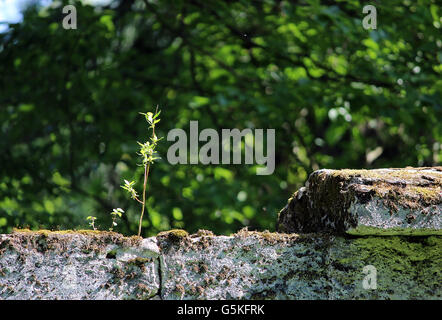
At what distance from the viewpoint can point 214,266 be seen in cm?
153

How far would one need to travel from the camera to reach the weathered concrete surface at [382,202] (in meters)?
1.53

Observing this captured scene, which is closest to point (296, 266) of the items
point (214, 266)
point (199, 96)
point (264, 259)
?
point (264, 259)

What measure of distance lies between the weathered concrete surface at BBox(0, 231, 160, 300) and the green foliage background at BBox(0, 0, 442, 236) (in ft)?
13.4

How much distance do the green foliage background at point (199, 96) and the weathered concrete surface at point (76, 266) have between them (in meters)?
4.10

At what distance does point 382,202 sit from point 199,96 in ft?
17.4

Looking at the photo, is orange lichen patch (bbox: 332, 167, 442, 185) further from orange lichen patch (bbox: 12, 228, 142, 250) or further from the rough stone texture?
orange lichen patch (bbox: 12, 228, 142, 250)

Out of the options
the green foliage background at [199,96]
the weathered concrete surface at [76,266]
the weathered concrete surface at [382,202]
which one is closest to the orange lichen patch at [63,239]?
the weathered concrete surface at [76,266]

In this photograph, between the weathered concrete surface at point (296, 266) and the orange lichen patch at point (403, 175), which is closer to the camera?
the weathered concrete surface at point (296, 266)

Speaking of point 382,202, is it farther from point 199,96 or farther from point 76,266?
point 199,96

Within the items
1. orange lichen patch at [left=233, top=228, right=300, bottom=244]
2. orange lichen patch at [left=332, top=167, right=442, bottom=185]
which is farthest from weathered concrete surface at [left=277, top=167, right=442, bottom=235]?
orange lichen patch at [left=233, top=228, right=300, bottom=244]

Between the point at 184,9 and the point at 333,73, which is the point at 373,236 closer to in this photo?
the point at 333,73

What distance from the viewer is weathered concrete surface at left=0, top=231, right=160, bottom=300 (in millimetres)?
1447

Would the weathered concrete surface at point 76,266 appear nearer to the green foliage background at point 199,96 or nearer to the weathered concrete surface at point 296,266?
the weathered concrete surface at point 296,266
